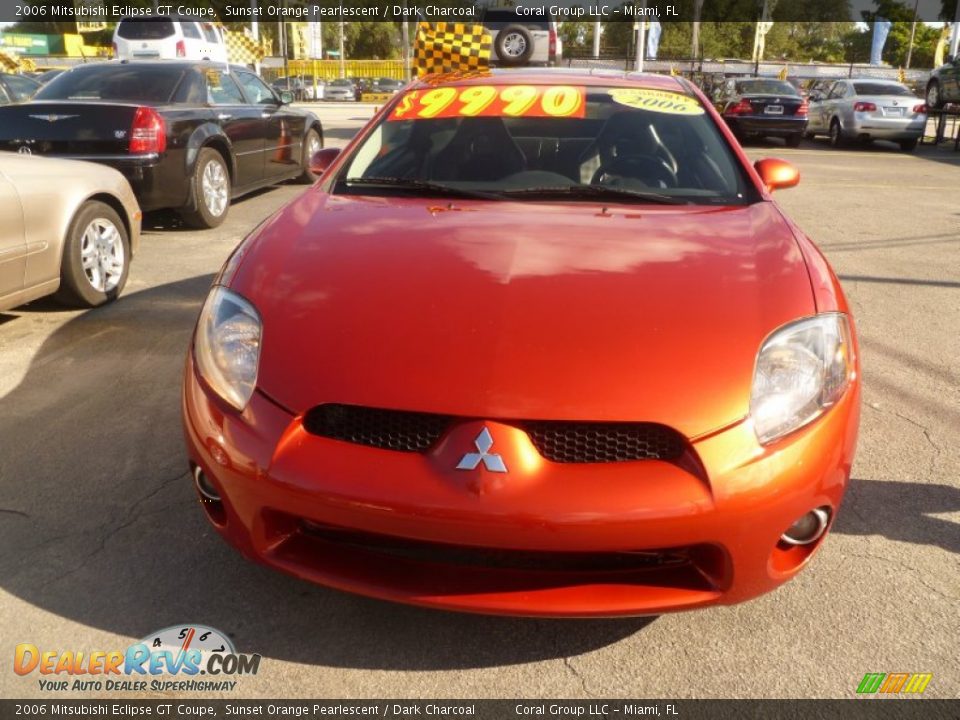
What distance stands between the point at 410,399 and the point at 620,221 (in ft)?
3.78

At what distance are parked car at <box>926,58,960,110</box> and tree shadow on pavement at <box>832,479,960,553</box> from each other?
1747 cm

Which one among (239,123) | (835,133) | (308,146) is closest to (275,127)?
(239,123)

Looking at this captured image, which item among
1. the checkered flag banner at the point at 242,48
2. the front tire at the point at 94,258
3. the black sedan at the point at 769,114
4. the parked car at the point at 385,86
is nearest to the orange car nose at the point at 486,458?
the front tire at the point at 94,258

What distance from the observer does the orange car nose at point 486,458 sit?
1805mm

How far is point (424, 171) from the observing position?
3.25 m

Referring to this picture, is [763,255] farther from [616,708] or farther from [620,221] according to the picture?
[616,708]

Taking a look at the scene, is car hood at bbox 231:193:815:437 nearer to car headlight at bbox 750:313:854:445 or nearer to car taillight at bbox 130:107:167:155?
car headlight at bbox 750:313:854:445

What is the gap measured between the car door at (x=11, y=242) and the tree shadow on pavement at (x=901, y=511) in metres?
3.86

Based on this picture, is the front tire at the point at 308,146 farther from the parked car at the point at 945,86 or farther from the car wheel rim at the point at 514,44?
the parked car at the point at 945,86

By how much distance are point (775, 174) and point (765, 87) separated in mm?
15381

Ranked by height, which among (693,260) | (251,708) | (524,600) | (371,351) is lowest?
(251,708)

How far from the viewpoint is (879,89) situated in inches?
649

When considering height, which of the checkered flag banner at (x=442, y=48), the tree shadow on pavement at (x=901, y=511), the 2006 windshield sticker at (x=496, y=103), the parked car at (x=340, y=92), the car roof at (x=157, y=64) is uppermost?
the checkered flag banner at (x=442, y=48)

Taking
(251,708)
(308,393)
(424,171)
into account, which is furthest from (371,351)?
(424,171)
